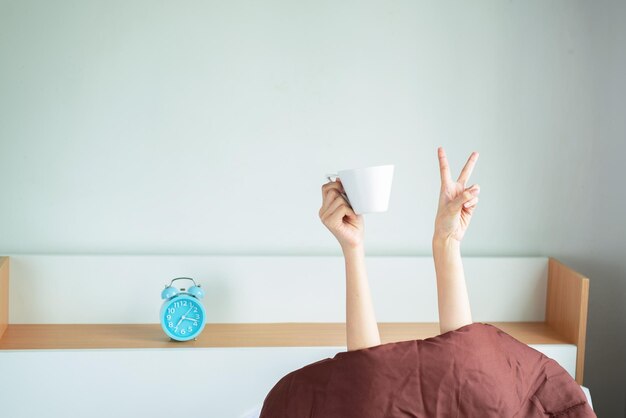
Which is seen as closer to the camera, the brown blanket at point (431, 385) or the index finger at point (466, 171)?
the brown blanket at point (431, 385)

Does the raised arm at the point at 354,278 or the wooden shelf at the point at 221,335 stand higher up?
the raised arm at the point at 354,278

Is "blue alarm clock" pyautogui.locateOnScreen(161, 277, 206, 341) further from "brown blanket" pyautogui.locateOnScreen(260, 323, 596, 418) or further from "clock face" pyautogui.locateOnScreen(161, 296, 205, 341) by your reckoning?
"brown blanket" pyautogui.locateOnScreen(260, 323, 596, 418)

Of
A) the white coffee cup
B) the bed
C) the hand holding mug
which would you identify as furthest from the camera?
the bed

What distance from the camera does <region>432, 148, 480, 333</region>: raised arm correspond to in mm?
1662

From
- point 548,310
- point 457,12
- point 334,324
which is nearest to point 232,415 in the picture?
point 334,324

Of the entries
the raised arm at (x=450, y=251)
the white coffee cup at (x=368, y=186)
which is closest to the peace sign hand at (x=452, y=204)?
the raised arm at (x=450, y=251)

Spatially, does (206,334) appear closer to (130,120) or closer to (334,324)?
(334,324)

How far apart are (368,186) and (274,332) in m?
0.82

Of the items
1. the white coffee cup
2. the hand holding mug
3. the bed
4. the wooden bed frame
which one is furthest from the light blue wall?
the white coffee cup

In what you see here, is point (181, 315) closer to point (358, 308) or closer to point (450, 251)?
point (358, 308)

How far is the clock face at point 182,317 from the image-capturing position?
→ 2078 mm

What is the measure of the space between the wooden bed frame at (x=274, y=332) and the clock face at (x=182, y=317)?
0.03m

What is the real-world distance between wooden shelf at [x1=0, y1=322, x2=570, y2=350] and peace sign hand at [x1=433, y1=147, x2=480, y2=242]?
1.82 feet

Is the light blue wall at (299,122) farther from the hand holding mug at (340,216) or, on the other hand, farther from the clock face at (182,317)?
the hand holding mug at (340,216)
